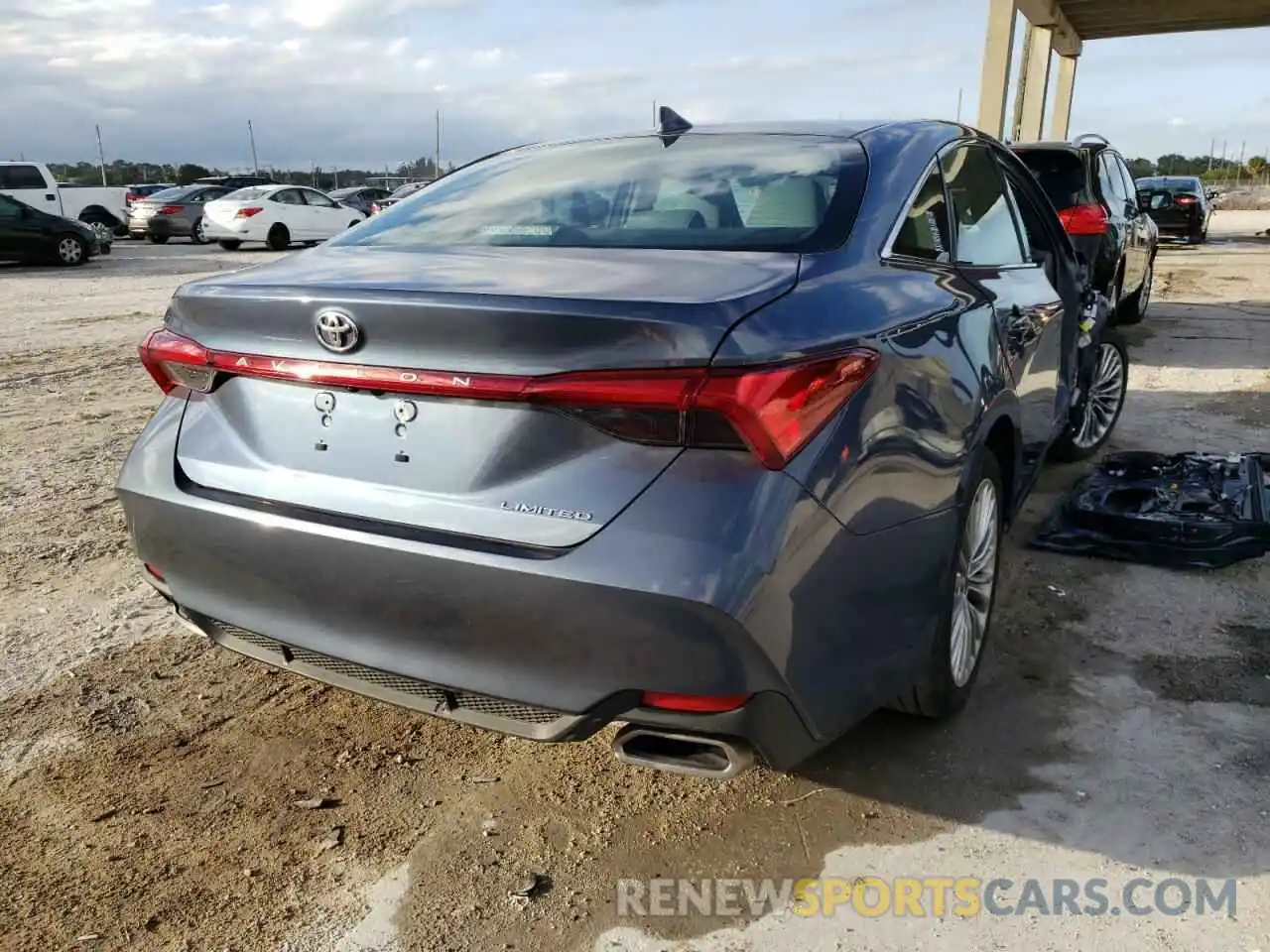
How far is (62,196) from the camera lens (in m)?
27.0

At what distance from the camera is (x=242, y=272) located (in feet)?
7.98

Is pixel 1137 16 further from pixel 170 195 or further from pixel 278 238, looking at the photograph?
pixel 170 195

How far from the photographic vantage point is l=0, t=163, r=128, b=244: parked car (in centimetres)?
2159

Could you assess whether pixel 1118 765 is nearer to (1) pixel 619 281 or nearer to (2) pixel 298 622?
(1) pixel 619 281

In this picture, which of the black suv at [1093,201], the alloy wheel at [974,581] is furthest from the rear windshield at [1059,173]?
the alloy wheel at [974,581]

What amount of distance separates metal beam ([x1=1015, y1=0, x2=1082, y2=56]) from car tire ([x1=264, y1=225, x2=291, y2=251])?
15029mm

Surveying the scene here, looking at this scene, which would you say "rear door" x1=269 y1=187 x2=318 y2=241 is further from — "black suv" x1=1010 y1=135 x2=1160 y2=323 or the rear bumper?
the rear bumper

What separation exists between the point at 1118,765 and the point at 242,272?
8.25 feet

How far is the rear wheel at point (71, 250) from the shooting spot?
59.0 feet

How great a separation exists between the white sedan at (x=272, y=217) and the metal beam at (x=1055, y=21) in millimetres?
13547

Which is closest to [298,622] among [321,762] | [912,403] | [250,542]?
[250,542]

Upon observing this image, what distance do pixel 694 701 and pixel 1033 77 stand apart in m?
22.9

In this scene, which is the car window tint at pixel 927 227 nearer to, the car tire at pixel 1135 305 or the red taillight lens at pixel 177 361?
the red taillight lens at pixel 177 361

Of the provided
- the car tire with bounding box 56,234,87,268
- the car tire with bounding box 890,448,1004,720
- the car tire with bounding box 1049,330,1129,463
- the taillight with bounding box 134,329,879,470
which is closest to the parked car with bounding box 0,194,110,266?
the car tire with bounding box 56,234,87,268
